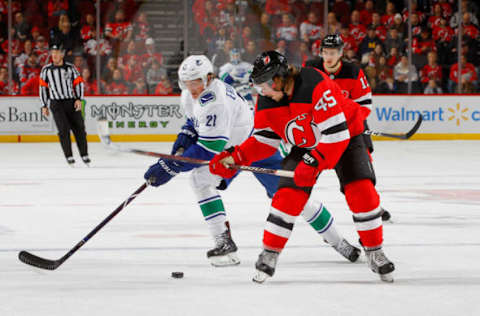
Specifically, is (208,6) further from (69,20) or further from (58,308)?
(58,308)

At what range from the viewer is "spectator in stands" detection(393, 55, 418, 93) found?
11359 mm

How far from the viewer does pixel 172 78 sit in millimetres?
11219

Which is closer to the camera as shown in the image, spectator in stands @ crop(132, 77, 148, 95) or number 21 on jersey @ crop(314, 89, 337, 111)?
number 21 on jersey @ crop(314, 89, 337, 111)

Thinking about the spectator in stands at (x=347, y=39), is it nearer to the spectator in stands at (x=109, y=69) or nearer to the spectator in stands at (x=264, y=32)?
the spectator in stands at (x=264, y=32)

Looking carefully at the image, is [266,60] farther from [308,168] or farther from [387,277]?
[387,277]

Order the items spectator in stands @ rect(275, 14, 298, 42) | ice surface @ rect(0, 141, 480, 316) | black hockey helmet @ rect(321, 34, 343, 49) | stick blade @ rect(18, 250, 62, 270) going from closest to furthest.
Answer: ice surface @ rect(0, 141, 480, 316) → stick blade @ rect(18, 250, 62, 270) → black hockey helmet @ rect(321, 34, 343, 49) → spectator in stands @ rect(275, 14, 298, 42)

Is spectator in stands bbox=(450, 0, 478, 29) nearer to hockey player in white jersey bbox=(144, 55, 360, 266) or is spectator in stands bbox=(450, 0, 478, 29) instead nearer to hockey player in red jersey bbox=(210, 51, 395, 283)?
hockey player in white jersey bbox=(144, 55, 360, 266)

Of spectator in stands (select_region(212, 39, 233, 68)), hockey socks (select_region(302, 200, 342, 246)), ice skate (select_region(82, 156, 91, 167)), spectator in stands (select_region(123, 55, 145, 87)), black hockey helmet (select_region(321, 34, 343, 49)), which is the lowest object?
ice skate (select_region(82, 156, 91, 167))

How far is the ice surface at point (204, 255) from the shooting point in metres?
2.61

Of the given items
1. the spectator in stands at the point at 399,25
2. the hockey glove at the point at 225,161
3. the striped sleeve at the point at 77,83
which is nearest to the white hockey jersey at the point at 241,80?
the striped sleeve at the point at 77,83

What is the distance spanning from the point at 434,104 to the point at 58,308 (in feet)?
30.4

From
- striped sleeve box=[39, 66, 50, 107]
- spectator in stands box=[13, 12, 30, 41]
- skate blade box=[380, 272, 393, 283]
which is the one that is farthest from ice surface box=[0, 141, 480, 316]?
spectator in stands box=[13, 12, 30, 41]

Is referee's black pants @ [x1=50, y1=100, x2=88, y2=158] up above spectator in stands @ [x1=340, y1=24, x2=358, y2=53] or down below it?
below

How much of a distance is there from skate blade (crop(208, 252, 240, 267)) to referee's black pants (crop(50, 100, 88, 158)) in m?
4.94
